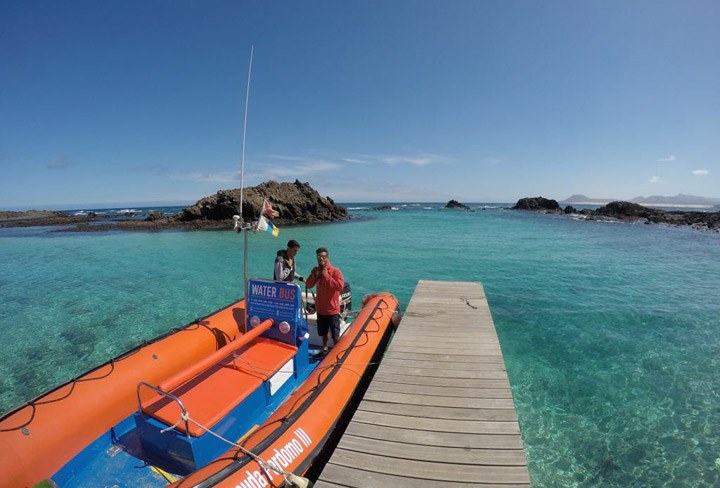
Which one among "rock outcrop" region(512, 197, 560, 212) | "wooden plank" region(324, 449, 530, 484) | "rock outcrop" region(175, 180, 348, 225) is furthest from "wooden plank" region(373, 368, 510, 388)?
"rock outcrop" region(512, 197, 560, 212)

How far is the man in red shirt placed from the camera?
17.8 feet

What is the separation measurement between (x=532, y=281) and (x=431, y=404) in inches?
447

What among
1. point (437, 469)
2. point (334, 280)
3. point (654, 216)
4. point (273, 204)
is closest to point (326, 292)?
point (334, 280)

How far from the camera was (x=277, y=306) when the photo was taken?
5.17 m

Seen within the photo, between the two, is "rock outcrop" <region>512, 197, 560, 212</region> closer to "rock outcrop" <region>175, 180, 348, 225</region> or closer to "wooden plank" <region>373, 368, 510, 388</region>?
"rock outcrop" <region>175, 180, 348, 225</region>

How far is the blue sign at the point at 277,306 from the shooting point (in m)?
5.04

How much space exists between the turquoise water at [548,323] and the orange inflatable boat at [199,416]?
3243 millimetres

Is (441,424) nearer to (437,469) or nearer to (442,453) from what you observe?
(442,453)

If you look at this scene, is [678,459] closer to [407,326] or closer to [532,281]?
[407,326]

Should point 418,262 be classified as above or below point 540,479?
above

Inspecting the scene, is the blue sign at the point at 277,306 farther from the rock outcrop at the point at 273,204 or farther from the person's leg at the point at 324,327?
the rock outcrop at the point at 273,204

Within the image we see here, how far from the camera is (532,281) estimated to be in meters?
13.3

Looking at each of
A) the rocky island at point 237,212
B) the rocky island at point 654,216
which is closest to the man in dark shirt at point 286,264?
the rocky island at point 237,212

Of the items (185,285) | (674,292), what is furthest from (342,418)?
(674,292)
